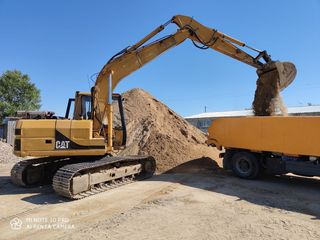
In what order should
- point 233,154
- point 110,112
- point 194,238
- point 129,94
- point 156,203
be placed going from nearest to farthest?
point 194,238
point 156,203
point 110,112
point 233,154
point 129,94

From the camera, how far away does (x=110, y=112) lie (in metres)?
10.4

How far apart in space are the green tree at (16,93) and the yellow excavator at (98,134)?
3276cm

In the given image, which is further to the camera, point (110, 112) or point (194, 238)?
point (110, 112)

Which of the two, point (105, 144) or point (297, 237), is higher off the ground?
point (105, 144)

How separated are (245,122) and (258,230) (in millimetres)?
5846

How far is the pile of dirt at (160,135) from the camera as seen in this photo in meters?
14.6

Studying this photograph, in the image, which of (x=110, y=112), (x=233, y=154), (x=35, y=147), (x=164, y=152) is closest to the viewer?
(x=35, y=147)

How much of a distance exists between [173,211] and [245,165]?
200 inches

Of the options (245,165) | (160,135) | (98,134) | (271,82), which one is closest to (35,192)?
(98,134)

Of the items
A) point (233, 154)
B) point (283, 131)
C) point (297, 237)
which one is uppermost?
point (283, 131)

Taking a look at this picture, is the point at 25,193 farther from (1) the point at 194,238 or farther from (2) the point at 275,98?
(2) the point at 275,98

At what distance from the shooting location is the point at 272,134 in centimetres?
1080

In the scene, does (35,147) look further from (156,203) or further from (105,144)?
(156,203)

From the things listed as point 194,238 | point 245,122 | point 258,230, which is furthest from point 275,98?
point 194,238
